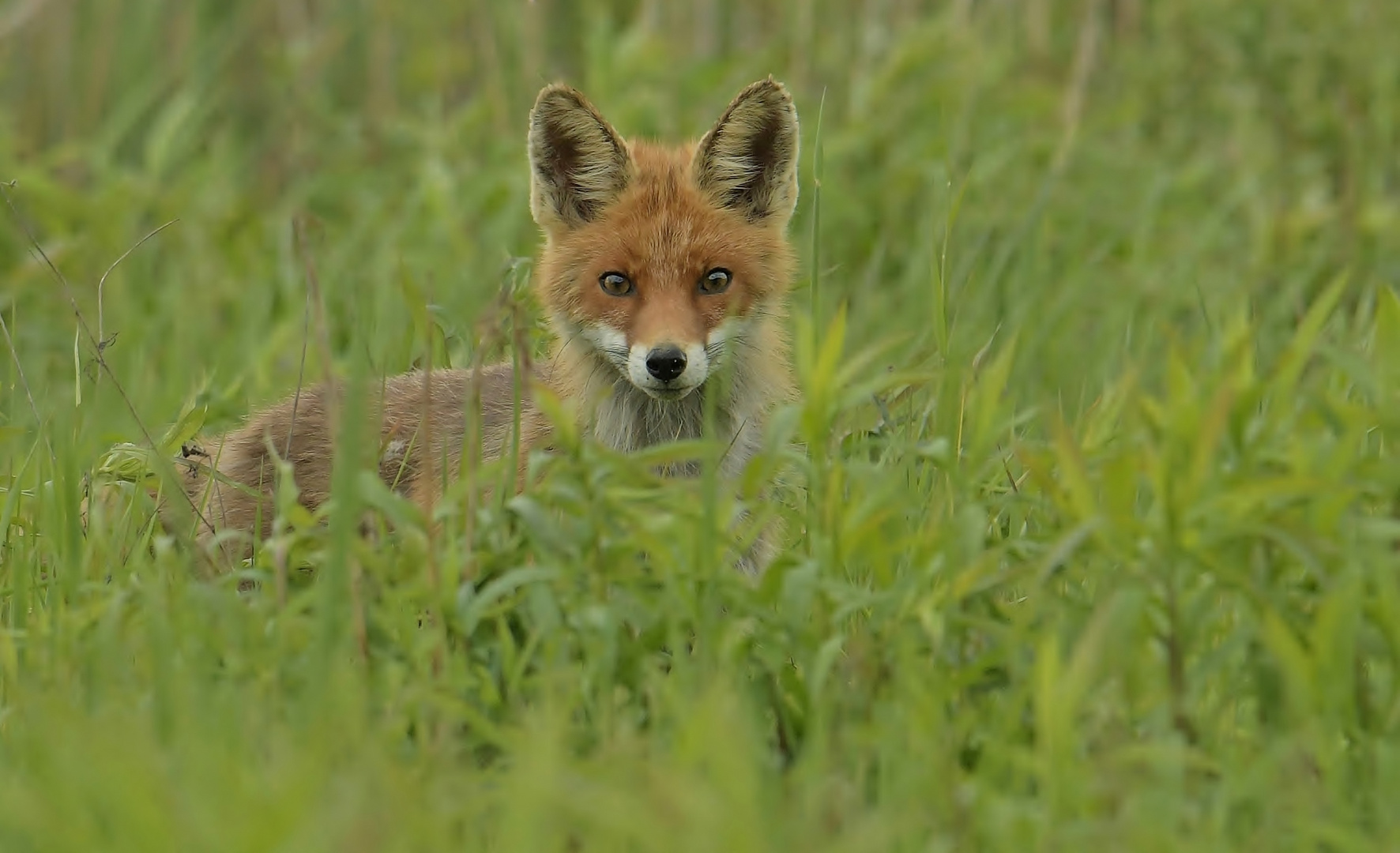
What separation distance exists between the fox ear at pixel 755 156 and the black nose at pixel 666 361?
0.81m

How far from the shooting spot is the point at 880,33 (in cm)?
842

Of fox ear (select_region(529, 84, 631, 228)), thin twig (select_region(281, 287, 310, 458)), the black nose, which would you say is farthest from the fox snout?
thin twig (select_region(281, 287, 310, 458))

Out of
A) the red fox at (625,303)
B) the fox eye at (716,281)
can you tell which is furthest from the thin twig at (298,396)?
the fox eye at (716,281)

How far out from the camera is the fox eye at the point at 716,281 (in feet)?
16.9

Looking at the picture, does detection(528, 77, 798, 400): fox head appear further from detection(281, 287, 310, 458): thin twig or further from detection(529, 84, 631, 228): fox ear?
detection(281, 287, 310, 458): thin twig

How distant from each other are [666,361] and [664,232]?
0.55 metres

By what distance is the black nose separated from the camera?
15.6 feet

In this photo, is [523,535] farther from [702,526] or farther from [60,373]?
[60,373]

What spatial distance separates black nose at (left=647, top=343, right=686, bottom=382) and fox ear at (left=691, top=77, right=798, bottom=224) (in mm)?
806

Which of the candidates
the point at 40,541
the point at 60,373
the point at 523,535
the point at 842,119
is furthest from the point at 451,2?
the point at 523,535

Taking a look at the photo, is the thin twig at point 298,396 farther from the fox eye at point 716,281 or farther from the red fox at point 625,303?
the fox eye at point 716,281

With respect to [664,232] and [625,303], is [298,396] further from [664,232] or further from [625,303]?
[664,232]

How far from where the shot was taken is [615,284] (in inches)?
201

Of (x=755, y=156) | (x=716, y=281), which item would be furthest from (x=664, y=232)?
(x=755, y=156)
